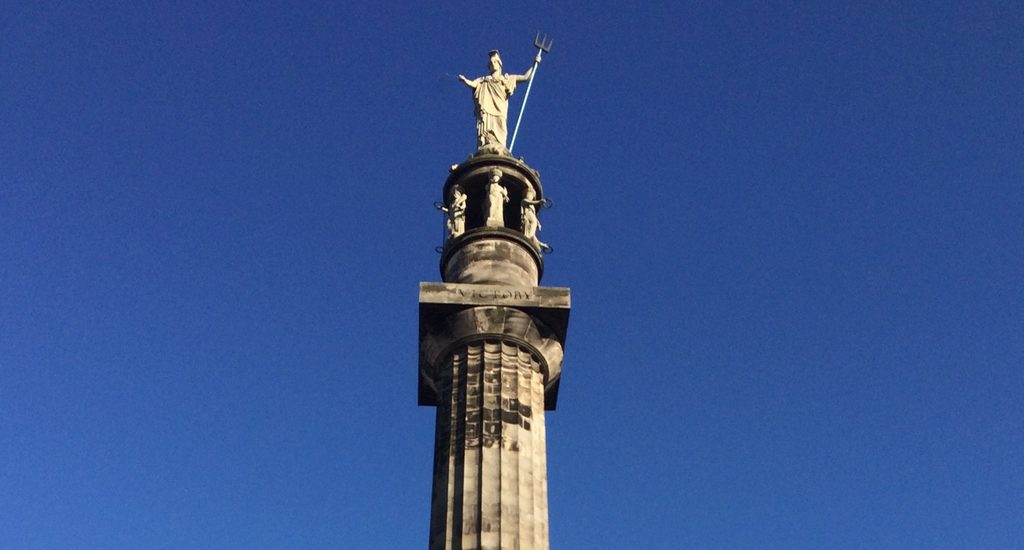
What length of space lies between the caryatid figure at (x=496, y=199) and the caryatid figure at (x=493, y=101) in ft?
3.83

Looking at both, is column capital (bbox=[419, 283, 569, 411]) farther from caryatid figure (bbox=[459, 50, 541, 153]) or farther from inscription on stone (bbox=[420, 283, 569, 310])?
caryatid figure (bbox=[459, 50, 541, 153])

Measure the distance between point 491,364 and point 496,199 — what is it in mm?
4479

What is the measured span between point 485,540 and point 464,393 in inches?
123

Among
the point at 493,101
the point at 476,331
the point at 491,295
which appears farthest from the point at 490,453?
the point at 493,101

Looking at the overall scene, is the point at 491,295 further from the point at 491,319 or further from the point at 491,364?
the point at 491,364

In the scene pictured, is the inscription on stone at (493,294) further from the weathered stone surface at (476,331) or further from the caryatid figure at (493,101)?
the caryatid figure at (493,101)

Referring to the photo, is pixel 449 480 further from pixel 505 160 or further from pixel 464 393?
pixel 505 160

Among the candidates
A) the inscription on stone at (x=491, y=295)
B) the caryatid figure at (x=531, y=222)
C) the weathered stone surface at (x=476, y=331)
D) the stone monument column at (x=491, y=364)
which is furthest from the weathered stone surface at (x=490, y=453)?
the caryatid figure at (x=531, y=222)

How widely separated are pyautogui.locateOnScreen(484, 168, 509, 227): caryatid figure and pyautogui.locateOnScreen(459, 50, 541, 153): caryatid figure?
117cm

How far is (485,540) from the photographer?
17.4m

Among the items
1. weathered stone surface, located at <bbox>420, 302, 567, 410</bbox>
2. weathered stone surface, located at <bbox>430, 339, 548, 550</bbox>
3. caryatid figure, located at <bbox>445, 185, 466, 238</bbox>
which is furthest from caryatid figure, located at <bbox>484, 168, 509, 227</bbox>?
weathered stone surface, located at <bbox>430, 339, 548, 550</bbox>

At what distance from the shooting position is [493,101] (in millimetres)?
26203

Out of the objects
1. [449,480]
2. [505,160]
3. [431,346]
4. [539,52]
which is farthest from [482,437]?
[539,52]

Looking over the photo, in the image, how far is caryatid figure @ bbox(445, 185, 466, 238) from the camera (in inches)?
918
